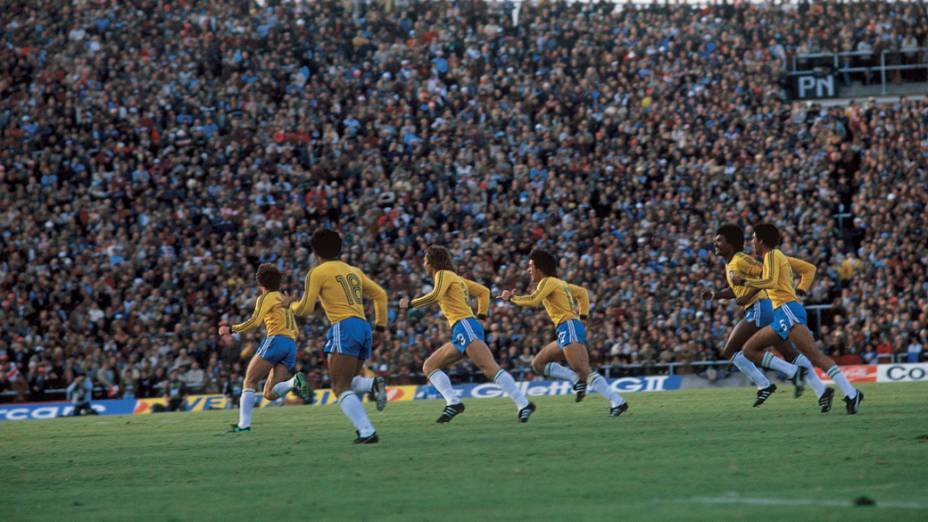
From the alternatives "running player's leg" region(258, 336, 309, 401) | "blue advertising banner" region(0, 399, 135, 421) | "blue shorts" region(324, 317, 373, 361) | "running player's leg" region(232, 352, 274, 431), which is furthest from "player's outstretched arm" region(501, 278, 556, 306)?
"blue advertising banner" region(0, 399, 135, 421)

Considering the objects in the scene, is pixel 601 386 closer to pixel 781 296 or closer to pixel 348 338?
pixel 781 296

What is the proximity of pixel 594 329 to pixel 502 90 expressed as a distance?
432 inches

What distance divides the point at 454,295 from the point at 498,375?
1433mm

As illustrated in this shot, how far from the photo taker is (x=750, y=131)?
3938 cm

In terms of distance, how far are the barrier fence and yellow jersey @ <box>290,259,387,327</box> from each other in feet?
54.3

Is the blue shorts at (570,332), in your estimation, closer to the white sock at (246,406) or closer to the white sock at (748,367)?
the white sock at (748,367)

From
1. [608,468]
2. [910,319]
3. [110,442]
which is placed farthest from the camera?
[910,319]

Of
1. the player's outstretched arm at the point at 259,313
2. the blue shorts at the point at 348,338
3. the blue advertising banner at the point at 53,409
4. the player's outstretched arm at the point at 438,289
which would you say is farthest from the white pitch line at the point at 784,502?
the blue advertising banner at the point at 53,409

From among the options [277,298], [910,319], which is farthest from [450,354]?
[910,319]

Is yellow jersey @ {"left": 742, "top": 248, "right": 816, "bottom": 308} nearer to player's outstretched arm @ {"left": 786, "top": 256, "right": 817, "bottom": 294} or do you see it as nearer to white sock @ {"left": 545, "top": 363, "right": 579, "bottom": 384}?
player's outstretched arm @ {"left": 786, "top": 256, "right": 817, "bottom": 294}

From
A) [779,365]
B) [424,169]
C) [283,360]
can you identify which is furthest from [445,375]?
[424,169]

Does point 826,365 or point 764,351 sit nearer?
point 826,365

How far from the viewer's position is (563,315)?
64.0 feet

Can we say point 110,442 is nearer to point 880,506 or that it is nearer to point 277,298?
point 277,298
